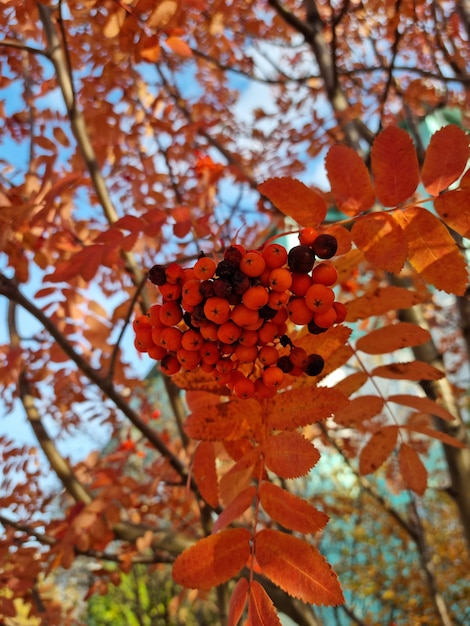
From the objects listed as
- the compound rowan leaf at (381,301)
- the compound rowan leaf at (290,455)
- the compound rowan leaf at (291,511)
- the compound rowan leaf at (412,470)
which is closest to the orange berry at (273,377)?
the compound rowan leaf at (290,455)

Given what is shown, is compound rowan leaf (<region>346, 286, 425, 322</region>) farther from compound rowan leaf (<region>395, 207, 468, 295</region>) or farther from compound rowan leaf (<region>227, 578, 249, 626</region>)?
compound rowan leaf (<region>227, 578, 249, 626</region>)

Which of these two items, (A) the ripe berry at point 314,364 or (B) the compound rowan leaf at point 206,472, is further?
(B) the compound rowan leaf at point 206,472

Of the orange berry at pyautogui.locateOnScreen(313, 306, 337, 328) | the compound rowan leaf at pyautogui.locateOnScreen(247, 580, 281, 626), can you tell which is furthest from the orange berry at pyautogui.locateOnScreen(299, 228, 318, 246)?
the compound rowan leaf at pyautogui.locateOnScreen(247, 580, 281, 626)

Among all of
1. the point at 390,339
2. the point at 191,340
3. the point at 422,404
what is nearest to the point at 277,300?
the point at 191,340

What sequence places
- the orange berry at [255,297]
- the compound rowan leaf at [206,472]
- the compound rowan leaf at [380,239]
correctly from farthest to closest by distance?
the compound rowan leaf at [206,472]
the compound rowan leaf at [380,239]
the orange berry at [255,297]

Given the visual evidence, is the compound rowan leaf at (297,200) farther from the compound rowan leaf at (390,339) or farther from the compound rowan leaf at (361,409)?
the compound rowan leaf at (361,409)
